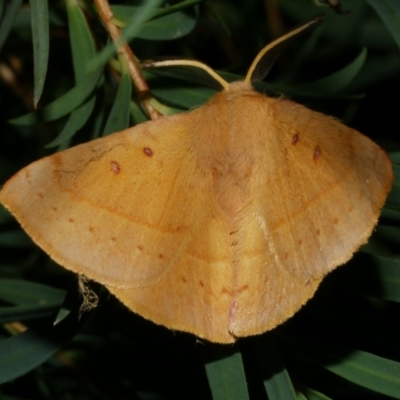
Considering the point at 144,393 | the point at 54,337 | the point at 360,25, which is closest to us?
the point at 54,337

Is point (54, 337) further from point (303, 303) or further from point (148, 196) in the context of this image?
point (303, 303)

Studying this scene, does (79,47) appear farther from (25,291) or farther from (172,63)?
(25,291)

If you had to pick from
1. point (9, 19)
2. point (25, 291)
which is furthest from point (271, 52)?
point (25, 291)

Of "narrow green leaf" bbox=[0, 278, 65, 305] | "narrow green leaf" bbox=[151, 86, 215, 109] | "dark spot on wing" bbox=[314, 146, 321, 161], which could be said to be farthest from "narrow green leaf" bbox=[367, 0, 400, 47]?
"narrow green leaf" bbox=[0, 278, 65, 305]

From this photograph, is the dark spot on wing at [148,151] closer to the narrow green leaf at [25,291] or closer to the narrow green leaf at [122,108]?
the narrow green leaf at [122,108]

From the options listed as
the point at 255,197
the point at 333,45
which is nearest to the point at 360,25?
the point at 333,45

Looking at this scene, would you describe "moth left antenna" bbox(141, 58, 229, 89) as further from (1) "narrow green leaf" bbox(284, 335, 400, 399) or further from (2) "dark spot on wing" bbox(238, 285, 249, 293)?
(1) "narrow green leaf" bbox(284, 335, 400, 399)
